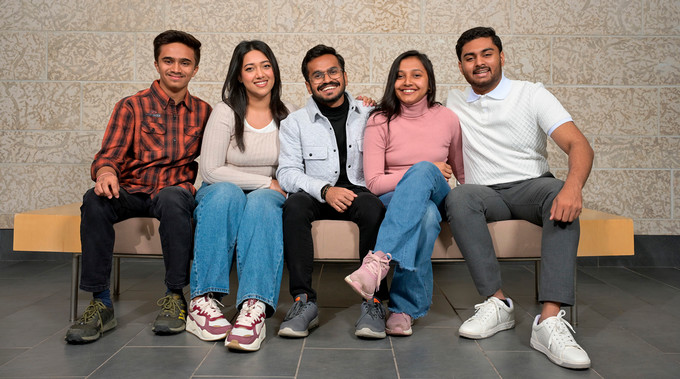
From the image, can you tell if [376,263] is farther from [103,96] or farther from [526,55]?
[103,96]

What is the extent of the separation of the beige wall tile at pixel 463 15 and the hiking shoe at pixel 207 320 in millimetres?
2297

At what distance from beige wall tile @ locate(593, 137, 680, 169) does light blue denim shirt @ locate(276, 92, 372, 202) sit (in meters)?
1.90

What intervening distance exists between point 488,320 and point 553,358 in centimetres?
28

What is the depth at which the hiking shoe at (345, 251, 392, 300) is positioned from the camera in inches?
67.7

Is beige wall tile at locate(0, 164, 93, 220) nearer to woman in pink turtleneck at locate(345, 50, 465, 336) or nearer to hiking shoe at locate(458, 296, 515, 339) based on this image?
woman in pink turtleneck at locate(345, 50, 465, 336)

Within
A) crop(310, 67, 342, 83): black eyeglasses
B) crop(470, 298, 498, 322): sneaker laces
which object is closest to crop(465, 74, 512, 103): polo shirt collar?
crop(310, 67, 342, 83): black eyeglasses

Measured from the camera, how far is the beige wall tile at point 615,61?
133 inches

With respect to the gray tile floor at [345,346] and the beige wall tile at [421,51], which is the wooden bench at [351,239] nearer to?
the gray tile floor at [345,346]

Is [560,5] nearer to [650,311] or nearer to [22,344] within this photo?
[650,311]

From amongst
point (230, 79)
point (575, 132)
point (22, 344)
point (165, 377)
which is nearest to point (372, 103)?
point (230, 79)

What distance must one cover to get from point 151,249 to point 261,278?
0.53 meters

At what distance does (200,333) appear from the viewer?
6.11ft

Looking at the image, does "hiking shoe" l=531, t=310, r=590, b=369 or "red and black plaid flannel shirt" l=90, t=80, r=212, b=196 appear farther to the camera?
"red and black plaid flannel shirt" l=90, t=80, r=212, b=196

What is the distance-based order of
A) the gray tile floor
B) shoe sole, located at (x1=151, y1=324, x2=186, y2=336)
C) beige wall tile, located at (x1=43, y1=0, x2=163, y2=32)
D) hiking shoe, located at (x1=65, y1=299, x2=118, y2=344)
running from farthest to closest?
beige wall tile, located at (x1=43, y1=0, x2=163, y2=32), shoe sole, located at (x1=151, y1=324, x2=186, y2=336), hiking shoe, located at (x1=65, y1=299, x2=118, y2=344), the gray tile floor
